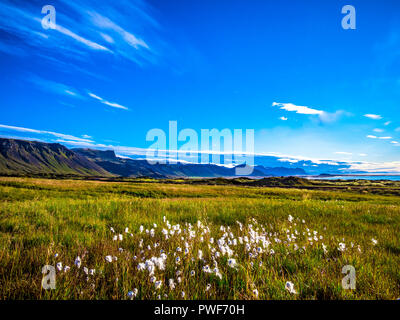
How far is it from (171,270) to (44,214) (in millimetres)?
6026

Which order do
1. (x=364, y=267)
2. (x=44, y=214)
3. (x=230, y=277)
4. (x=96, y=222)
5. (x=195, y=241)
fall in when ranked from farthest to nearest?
(x=44, y=214) → (x=96, y=222) → (x=195, y=241) → (x=364, y=267) → (x=230, y=277)

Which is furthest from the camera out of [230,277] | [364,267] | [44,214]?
[44,214]

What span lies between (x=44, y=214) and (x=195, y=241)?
571 centimetres
